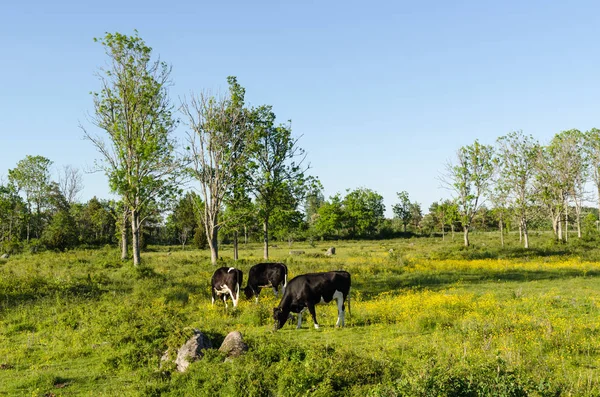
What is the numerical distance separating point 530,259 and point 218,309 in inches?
1243

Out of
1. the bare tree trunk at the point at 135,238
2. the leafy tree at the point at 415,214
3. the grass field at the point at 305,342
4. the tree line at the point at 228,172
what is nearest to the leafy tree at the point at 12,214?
the tree line at the point at 228,172

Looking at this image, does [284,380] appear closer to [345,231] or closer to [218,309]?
[218,309]

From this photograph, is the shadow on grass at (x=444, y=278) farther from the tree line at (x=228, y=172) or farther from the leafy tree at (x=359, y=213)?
the leafy tree at (x=359, y=213)

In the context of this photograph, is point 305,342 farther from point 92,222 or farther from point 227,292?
point 92,222

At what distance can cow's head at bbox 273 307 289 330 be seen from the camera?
48.2 ft

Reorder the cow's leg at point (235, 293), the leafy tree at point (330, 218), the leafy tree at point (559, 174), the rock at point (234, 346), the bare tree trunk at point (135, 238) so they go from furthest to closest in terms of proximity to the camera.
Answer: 1. the leafy tree at point (330, 218)
2. the leafy tree at point (559, 174)
3. the bare tree trunk at point (135, 238)
4. the cow's leg at point (235, 293)
5. the rock at point (234, 346)

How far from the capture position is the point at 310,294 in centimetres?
1499

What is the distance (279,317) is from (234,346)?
3542 millimetres

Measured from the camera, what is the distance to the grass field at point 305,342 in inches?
352

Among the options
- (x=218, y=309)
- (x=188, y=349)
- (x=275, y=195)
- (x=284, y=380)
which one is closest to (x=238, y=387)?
(x=284, y=380)

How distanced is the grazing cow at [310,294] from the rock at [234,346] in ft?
9.99

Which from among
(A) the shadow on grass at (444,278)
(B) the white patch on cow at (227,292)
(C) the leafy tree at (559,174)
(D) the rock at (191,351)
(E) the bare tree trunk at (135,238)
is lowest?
(A) the shadow on grass at (444,278)

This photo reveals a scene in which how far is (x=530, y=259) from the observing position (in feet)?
127

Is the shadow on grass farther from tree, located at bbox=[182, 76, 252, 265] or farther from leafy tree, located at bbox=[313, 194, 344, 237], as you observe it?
leafy tree, located at bbox=[313, 194, 344, 237]
